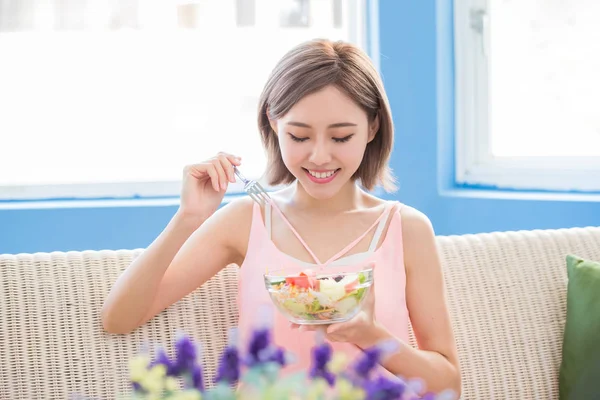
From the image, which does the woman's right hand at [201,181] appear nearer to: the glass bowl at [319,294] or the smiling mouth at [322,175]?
the smiling mouth at [322,175]

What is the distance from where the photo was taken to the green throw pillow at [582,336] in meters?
1.97

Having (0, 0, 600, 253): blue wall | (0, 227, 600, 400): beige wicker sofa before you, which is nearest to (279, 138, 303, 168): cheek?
(0, 227, 600, 400): beige wicker sofa

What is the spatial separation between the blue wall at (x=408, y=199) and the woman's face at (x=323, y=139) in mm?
1373

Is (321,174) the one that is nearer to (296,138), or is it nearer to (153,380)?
(296,138)

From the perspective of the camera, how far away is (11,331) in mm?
1818

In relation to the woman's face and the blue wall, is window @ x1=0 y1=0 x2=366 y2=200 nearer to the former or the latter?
the blue wall

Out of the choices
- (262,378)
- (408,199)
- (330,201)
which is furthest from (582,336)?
(262,378)

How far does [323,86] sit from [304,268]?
380 mm

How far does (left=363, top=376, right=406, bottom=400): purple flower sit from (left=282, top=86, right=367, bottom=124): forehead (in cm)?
116

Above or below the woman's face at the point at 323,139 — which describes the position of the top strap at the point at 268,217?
below

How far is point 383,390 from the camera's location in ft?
2.13

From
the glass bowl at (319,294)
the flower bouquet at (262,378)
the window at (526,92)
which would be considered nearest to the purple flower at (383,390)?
the flower bouquet at (262,378)

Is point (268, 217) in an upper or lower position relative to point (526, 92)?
lower

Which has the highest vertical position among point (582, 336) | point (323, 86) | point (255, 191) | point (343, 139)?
point (323, 86)
